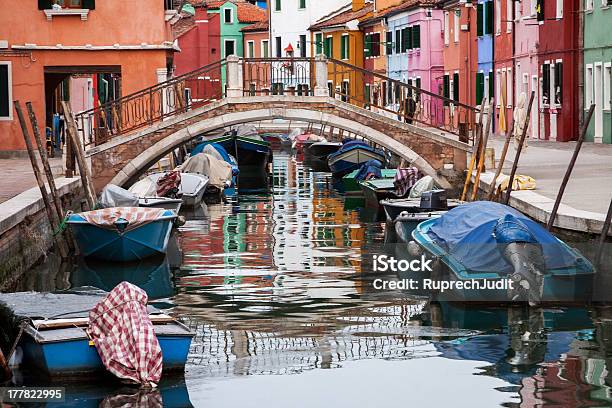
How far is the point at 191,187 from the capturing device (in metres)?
Result: 24.4

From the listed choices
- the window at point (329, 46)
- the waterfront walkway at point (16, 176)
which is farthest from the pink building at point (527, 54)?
the window at point (329, 46)

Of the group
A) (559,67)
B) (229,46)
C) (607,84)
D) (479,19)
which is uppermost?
(229,46)

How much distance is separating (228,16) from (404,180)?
48.8 m

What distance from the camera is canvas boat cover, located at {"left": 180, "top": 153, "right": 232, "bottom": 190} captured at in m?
27.5

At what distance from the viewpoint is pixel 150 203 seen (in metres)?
19.7

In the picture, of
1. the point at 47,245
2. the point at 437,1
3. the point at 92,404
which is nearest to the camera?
the point at 92,404

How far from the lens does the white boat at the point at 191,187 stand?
77.9 ft

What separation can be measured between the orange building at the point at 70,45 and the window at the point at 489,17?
1233cm

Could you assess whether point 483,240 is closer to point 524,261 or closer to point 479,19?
point 524,261

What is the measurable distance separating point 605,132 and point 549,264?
15.4 m

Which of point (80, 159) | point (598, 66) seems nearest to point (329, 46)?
point (598, 66)

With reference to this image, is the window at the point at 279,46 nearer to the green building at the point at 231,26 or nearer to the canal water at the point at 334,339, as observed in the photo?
the green building at the point at 231,26

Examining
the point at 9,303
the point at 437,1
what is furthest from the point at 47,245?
the point at 437,1

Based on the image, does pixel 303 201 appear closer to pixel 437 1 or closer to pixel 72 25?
pixel 72 25
